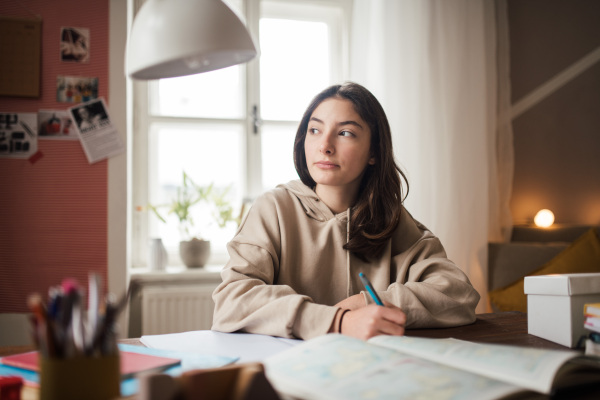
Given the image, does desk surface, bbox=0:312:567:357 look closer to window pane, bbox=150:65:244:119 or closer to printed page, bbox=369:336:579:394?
printed page, bbox=369:336:579:394

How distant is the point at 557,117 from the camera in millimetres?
2900

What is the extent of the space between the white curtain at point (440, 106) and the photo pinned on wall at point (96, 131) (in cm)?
129

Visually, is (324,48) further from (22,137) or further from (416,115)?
(22,137)

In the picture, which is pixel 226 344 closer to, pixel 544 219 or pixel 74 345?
pixel 74 345

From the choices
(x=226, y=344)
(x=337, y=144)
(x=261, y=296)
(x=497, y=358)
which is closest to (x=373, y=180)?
(x=337, y=144)

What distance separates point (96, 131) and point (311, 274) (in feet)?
4.76

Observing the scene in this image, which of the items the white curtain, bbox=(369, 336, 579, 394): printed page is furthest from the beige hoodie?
the white curtain

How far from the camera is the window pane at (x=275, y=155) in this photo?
282cm

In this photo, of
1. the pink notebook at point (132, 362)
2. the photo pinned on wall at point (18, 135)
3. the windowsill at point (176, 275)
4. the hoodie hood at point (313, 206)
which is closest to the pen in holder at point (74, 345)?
the pink notebook at point (132, 362)

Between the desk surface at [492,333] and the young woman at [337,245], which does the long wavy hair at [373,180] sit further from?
the desk surface at [492,333]

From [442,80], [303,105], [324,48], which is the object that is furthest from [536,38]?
[303,105]

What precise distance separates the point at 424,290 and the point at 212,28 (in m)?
0.75

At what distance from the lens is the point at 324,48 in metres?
2.95

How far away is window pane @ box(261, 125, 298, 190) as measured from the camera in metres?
2.82
